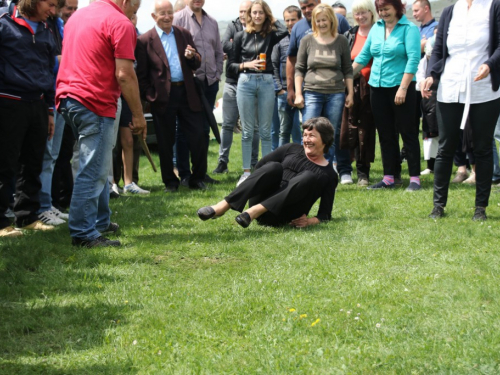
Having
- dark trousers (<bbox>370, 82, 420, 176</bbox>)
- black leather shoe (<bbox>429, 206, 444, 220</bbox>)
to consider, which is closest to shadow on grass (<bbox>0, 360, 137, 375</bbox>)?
black leather shoe (<bbox>429, 206, 444, 220</bbox>)

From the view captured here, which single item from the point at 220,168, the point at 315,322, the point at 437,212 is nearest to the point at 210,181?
the point at 220,168

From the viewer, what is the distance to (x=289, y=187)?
6652 mm

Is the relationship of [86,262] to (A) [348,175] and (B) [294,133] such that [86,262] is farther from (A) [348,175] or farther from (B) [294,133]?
(B) [294,133]

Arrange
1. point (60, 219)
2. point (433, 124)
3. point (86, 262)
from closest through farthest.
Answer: point (86, 262) < point (60, 219) < point (433, 124)

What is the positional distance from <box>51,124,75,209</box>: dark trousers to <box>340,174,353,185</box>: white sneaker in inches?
142

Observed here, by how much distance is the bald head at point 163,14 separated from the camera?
905 cm

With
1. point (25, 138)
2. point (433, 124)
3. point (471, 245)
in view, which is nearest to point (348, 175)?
point (433, 124)

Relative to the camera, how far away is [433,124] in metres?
10.0

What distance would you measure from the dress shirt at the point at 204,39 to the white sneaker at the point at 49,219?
3.54 m

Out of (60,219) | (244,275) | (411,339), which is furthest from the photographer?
(60,219)

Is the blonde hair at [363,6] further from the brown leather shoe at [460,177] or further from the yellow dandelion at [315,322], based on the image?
the yellow dandelion at [315,322]

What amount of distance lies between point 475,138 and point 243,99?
12.7 ft

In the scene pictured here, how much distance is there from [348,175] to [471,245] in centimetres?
A: 404

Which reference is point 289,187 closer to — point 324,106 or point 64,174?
point 324,106
